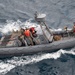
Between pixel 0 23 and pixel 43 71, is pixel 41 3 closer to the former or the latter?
pixel 0 23

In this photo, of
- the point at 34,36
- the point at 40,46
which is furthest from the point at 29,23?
the point at 40,46

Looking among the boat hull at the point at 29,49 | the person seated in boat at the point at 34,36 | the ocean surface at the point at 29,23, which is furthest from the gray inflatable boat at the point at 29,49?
the person seated in boat at the point at 34,36

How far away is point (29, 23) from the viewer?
33781 millimetres

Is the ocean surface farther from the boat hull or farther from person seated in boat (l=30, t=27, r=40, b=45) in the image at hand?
person seated in boat (l=30, t=27, r=40, b=45)

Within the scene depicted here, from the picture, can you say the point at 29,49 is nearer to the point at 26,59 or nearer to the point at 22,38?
the point at 26,59

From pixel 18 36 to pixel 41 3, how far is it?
13103 mm

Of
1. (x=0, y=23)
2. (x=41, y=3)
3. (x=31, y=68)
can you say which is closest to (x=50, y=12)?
(x=41, y=3)

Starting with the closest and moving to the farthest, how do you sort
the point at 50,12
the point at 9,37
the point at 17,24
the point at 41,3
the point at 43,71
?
the point at 43,71
the point at 9,37
the point at 17,24
the point at 50,12
the point at 41,3

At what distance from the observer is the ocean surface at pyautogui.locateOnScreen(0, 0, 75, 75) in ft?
79.8

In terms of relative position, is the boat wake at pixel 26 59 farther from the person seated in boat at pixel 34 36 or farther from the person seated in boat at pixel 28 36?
the person seated in boat at pixel 28 36

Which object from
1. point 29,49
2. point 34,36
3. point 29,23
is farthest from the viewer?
point 29,23

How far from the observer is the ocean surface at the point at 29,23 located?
24.3 m

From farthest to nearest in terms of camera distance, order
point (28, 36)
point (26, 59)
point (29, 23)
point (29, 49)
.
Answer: point (29, 23), point (28, 36), point (29, 49), point (26, 59)

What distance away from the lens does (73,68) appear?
24.1 metres
